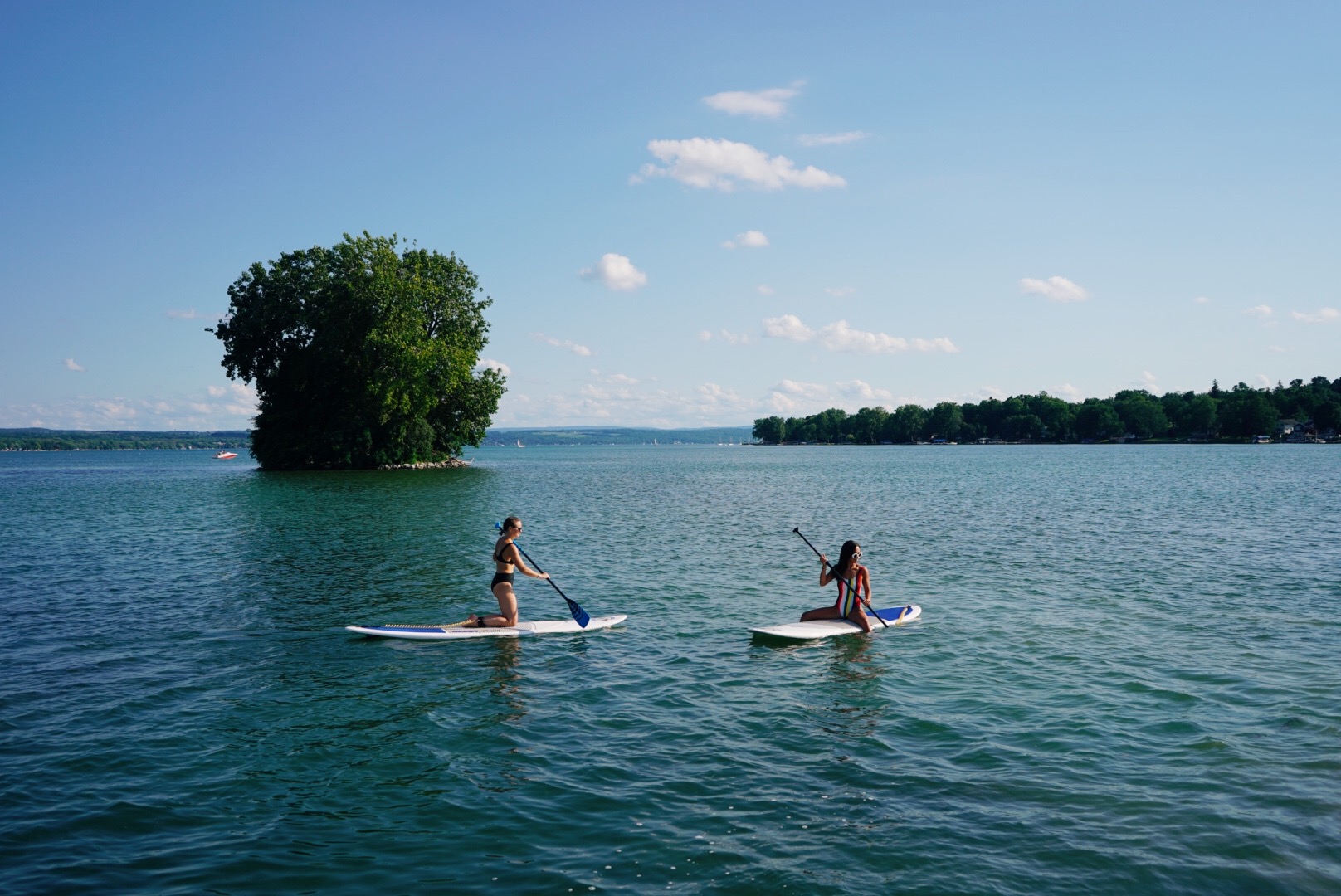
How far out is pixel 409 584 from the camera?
22547mm

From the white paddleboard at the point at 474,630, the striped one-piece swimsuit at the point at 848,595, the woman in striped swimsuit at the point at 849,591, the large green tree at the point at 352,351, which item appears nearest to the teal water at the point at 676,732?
the white paddleboard at the point at 474,630

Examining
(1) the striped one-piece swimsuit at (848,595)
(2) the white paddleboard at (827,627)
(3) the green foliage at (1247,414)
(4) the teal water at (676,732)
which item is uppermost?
(3) the green foliage at (1247,414)

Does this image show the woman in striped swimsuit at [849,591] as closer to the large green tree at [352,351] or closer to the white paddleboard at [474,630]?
the white paddleboard at [474,630]

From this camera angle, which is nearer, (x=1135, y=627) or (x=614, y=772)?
(x=614, y=772)

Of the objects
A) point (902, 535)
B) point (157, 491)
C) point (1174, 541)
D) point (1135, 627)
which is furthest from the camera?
point (157, 491)

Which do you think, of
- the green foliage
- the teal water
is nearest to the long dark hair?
the teal water

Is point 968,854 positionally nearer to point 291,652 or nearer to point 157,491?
point 291,652

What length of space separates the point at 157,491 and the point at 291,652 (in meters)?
53.1

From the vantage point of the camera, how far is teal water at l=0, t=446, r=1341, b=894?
786 cm

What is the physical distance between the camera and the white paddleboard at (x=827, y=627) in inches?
631

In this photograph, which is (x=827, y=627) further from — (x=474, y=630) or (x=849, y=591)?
(x=474, y=630)

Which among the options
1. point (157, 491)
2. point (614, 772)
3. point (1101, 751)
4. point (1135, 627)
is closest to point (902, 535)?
point (1135, 627)

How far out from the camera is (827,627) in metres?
16.4

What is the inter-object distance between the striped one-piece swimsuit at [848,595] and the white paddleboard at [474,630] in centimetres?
442
